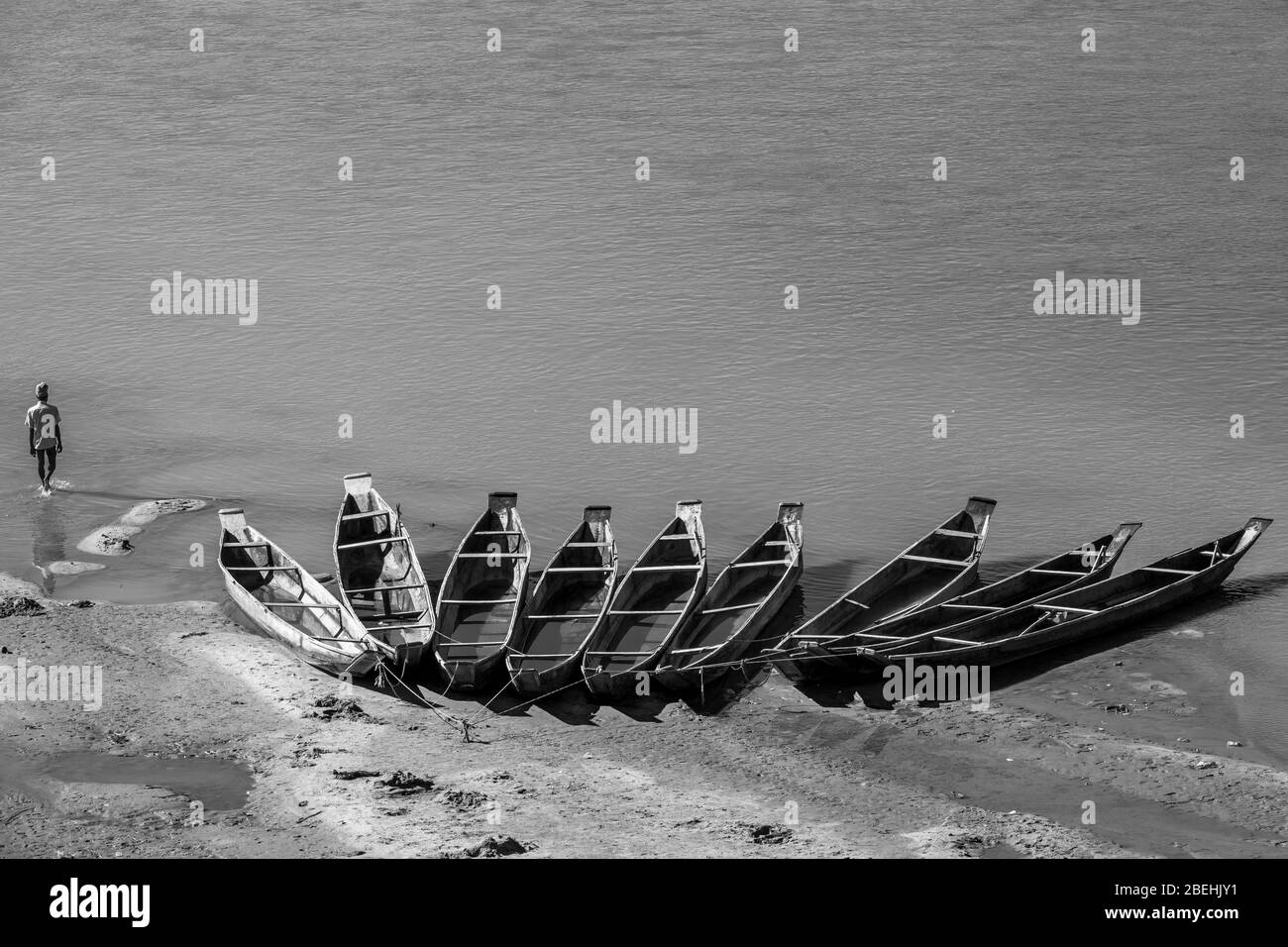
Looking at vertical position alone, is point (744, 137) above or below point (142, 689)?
above

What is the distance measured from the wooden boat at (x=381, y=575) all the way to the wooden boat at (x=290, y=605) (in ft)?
1.27

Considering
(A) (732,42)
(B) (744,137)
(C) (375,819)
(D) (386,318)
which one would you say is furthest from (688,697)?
(A) (732,42)

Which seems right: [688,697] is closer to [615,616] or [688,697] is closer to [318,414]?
[615,616]

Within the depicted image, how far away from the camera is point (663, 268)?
130 ft

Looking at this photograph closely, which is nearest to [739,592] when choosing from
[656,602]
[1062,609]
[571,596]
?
[656,602]

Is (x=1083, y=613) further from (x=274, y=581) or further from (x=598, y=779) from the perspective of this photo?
(x=274, y=581)

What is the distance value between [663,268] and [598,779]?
76.8 ft

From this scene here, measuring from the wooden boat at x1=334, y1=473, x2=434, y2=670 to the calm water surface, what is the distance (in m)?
1.33

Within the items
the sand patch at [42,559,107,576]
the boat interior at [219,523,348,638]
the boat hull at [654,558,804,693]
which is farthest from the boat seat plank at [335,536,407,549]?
the boat hull at [654,558,804,693]

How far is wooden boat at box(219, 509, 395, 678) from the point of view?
799 inches

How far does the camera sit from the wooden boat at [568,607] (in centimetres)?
1995

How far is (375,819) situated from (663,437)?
48.7 feet

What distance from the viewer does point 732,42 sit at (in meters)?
53.3

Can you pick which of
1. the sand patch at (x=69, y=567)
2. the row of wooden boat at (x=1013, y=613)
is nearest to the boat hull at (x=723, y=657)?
the row of wooden boat at (x=1013, y=613)
